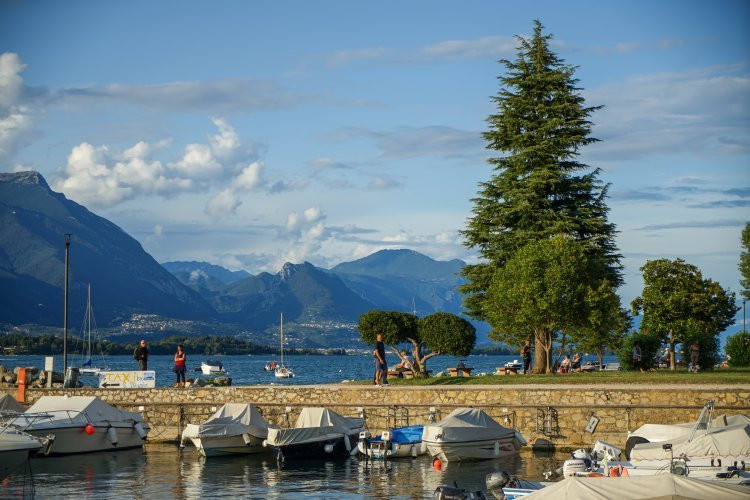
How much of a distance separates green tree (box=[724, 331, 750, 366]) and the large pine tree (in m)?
6.33

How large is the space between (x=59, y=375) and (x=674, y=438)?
96.7 feet

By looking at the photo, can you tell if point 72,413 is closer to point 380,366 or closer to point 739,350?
point 380,366

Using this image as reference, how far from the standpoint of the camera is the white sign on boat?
4266cm

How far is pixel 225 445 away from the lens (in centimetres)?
3647

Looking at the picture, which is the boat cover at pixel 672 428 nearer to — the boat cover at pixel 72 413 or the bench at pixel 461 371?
the boat cover at pixel 72 413

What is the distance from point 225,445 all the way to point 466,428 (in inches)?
346

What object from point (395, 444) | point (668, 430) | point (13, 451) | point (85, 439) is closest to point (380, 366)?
point (395, 444)

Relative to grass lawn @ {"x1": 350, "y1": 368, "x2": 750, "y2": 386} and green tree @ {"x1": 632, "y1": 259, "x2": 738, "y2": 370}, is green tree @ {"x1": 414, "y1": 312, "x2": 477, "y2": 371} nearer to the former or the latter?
grass lawn @ {"x1": 350, "y1": 368, "x2": 750, "y2": 386}

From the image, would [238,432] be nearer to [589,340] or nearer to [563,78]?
[589,340]

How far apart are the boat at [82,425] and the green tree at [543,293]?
17341mm

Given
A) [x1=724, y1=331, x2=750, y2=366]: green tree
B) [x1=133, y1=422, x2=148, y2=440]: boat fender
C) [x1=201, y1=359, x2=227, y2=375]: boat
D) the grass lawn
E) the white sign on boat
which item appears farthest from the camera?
[x1=201, y1=359, x2=227, y2=375]: boat

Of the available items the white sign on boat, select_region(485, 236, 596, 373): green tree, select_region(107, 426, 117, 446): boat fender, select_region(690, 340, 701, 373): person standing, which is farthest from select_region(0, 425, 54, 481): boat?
select_region(690, 340, 701, 373): person standing

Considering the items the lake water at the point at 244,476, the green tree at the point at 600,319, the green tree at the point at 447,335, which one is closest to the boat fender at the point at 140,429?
the lake water at the point at 244,476

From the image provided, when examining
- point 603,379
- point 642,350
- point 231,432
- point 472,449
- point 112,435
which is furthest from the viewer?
point 642,350
